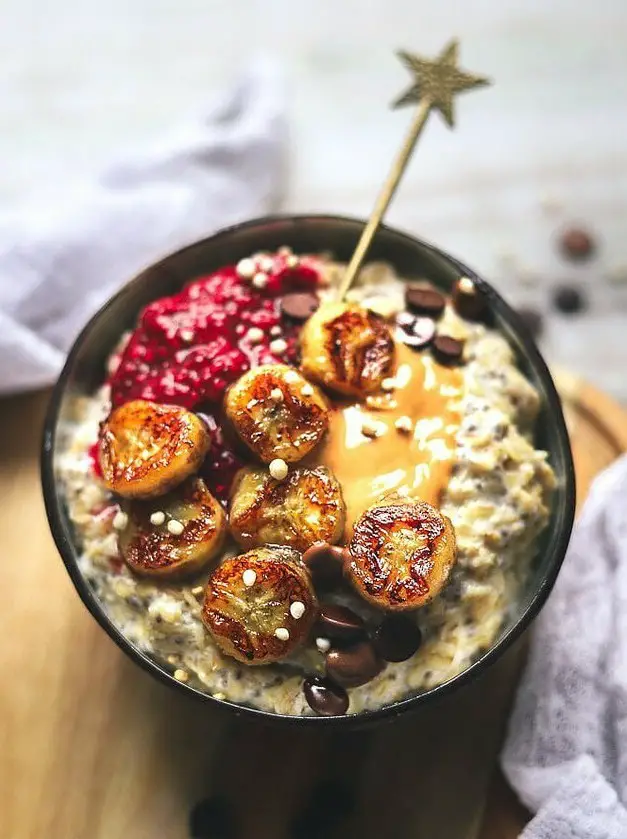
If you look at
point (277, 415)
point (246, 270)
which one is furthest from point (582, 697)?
point (246, 270)

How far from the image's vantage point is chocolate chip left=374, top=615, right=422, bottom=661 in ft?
8.55

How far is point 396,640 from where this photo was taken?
2607 mm

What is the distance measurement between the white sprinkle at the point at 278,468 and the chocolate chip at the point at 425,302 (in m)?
0.66

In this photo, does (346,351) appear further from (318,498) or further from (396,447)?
(318,498)

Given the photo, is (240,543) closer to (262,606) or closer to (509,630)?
(262,606)

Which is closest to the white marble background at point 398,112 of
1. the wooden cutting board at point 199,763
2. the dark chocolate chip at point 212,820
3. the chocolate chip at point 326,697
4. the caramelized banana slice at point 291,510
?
the wooden cutting board at point 199,763

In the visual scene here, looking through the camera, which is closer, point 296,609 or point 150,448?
point 296,609

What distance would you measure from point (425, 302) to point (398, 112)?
1491 mm

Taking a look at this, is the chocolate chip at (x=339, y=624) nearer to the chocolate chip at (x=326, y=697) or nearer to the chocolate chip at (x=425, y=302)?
the chocolate chip at (x=326, y=697)

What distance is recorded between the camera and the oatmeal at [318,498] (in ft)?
8.44

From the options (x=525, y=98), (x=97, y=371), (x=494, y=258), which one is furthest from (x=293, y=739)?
(x=525, y=98)

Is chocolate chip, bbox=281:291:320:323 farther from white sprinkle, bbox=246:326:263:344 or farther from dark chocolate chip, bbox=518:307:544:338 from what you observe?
dark chocolate chip, bbox=518:307:544:338

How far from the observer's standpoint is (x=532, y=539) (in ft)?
9.57

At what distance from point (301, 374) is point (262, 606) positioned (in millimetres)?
635
